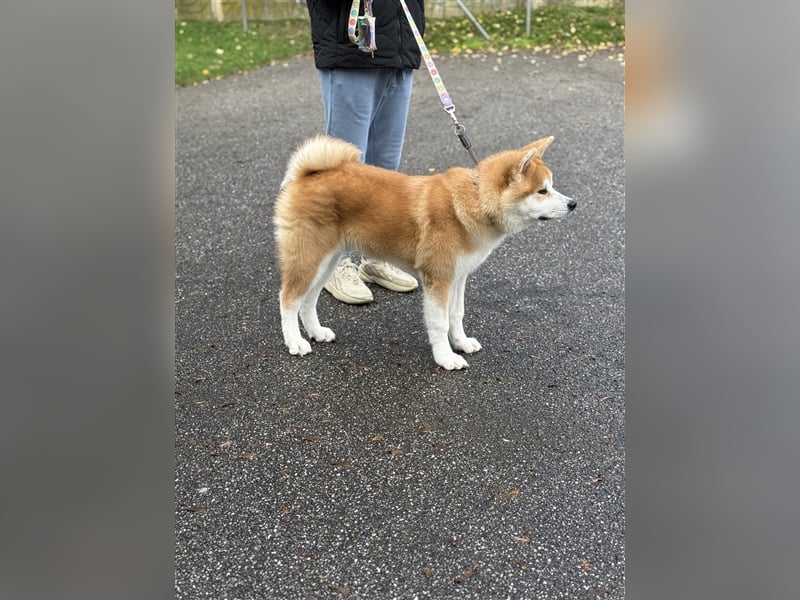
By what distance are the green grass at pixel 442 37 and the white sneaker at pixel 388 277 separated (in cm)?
598

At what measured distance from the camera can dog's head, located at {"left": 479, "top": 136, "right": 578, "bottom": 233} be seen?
3391 millimetres

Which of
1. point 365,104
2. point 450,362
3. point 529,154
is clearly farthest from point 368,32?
point 450,362

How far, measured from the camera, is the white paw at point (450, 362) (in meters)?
3.59

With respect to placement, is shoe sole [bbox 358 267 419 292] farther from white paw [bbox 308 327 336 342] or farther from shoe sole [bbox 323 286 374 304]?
white paw [bbox 308 327 336 342]

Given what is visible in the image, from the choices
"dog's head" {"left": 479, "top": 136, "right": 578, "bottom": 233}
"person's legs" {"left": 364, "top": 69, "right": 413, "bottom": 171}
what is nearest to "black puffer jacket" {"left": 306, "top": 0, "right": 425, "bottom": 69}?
"person's legs" {"left": 364, "top": 69, "right": 413, "bottom": 171}

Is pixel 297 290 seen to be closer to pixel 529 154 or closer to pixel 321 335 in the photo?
pixel 321 335

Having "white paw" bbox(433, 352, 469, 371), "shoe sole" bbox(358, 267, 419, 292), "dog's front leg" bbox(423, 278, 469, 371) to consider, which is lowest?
"shoe sole" bbox(358, 267, 419, 292)

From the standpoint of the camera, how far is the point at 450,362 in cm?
359

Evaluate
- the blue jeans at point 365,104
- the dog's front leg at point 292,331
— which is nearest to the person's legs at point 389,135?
the blue jeans at point 365,104

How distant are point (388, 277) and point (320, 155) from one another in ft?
3.73

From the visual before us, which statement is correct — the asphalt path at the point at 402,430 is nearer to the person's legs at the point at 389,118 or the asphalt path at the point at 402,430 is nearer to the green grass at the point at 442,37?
the person's legs at the point at 389,118

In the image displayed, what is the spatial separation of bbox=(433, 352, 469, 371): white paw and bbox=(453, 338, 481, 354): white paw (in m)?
0.16
